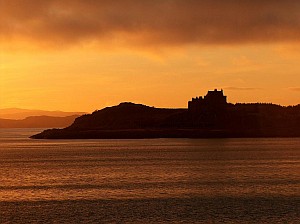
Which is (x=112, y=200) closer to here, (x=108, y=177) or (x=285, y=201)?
(x=285, y=201)

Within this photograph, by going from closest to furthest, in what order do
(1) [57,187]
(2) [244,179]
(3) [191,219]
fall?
(3) [191,219], (1) [57,187], (2) [244,179]

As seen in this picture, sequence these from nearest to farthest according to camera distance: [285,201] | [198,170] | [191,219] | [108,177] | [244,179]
Answer: [191,219]
[285,201]
[244,179]
[108,177]
[198,170]

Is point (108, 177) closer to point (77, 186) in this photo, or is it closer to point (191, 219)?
point (77, 186)

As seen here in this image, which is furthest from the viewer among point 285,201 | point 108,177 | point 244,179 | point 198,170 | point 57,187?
point 198,170

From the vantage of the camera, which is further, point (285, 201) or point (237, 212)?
point (285, 201)

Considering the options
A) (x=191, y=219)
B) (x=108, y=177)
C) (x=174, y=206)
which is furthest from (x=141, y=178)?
(x=191, y=219)

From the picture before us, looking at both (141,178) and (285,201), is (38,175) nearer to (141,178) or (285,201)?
(141,178)

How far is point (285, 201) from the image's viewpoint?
63938mm

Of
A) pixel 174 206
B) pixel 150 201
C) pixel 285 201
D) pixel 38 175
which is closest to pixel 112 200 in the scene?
pixel 150 201

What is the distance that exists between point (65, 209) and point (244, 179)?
37473 mm

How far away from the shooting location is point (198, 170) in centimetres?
10619

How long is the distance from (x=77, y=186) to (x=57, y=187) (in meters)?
3.09

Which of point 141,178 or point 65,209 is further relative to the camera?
point 141,178

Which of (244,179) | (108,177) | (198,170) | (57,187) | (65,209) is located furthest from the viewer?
(198,170)
